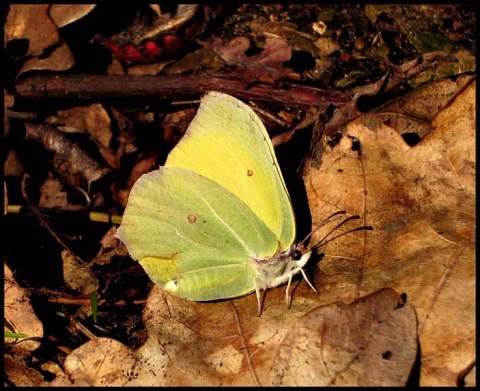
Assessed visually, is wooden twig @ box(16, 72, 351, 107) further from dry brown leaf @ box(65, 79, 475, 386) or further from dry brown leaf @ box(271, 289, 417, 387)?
dry brown leaf @ box(271, 289, 417, 387)

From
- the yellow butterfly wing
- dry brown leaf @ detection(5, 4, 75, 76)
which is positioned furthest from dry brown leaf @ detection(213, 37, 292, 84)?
dry brown leaf @ detection(5, 4, 75, 76)

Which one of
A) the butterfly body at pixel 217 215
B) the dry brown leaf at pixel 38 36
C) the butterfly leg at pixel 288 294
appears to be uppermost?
the dry brown leaf at pixel 38 36

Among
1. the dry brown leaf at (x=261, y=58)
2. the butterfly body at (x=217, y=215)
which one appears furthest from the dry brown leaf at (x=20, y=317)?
the dry brown leaf at (x=261, y=58)

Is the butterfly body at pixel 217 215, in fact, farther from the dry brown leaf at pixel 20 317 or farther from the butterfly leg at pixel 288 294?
the dry brown leaf at pixel 20 317

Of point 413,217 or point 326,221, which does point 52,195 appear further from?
point 413,217

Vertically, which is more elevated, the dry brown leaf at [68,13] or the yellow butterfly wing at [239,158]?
the dry brown leaf at [68,13]

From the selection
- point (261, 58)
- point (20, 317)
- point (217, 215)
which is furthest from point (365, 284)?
point (261, 58)

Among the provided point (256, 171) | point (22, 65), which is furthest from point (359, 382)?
point (22, 65)
